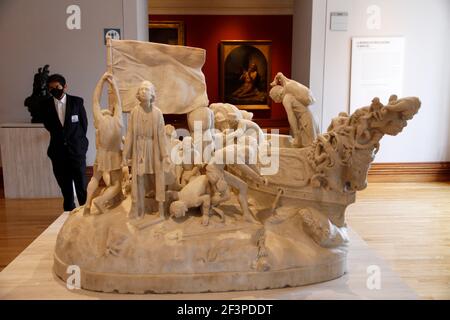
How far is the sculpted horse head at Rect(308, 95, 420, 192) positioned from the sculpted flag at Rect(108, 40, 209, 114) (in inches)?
46.2

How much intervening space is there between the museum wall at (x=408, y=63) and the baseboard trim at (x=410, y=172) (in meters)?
0.10

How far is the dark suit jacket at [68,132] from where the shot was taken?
20.3 ft

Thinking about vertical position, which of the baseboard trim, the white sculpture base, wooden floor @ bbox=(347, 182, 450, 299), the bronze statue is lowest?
wooden floor @ bbox=(347, 182, 450, 299)

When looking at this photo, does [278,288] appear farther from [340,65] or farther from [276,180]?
[340,65]

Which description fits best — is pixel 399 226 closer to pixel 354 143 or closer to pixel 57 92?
pixel 354 143

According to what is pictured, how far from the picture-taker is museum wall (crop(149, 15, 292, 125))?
405 inches

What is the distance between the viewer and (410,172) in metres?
9.05

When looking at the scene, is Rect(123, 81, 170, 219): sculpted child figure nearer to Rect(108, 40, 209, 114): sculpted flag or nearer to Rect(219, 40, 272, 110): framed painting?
Rect(108, 40, 209, 114): sculpted flag

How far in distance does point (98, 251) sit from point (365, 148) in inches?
88.2

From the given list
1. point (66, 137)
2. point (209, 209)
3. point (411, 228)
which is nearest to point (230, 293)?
point (209, 209)

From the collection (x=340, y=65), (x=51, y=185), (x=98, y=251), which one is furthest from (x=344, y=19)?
(x=98, y=251)

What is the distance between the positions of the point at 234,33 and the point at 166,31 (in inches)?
57.4

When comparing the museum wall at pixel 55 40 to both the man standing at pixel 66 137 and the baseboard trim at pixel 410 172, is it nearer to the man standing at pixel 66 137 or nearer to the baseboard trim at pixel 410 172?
the man standing at pixel 66 137

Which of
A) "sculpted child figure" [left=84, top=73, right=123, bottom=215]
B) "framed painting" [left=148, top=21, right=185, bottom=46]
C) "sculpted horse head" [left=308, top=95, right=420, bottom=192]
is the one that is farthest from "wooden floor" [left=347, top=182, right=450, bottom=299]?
"framed painting" [left=148, top=21, right=185, bottom=46]
